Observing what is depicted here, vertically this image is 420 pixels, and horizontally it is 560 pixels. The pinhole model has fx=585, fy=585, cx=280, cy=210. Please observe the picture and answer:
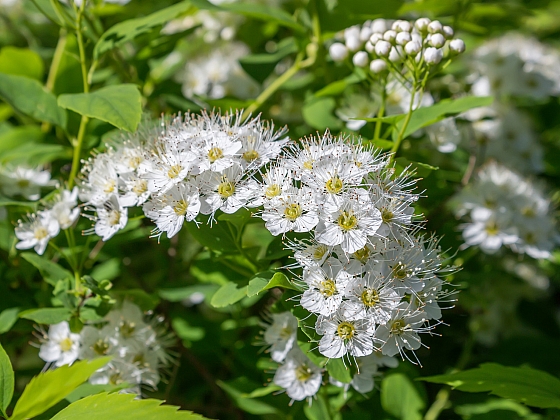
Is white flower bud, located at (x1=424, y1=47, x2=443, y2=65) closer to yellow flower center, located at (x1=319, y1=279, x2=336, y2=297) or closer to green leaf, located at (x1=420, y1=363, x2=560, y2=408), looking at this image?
yellow flower center, located at (x1=319, y1=279, x2=336, y2=297)

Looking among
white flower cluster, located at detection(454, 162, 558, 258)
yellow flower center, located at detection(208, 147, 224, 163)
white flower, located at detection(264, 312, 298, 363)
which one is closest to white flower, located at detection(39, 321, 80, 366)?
white flower, located at detection(264, 312, 298, 363)

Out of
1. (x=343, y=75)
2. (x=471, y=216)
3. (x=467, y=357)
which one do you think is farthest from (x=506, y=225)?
(x=343, y=75)

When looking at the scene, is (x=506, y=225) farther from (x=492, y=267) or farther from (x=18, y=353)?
(x=18, y=353)

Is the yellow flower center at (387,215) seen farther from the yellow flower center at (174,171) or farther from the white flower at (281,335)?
the yellow flower center at (174,171)

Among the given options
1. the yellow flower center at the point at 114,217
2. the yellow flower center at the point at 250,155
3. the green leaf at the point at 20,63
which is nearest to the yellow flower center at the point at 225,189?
the yellow flower center at the point at 250,155

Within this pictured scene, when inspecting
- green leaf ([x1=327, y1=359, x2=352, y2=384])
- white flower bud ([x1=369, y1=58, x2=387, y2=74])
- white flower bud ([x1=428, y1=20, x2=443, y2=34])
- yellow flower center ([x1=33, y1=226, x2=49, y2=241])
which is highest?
white flower bud ([x1=428, y1=20, x2=443, y2=34])

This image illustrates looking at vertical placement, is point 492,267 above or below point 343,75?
below

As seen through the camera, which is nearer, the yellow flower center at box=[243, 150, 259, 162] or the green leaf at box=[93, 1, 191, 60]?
the yellow flower center at box=[243, 150, 259, 162]

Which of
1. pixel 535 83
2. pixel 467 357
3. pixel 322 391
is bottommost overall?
pixel 467 357
